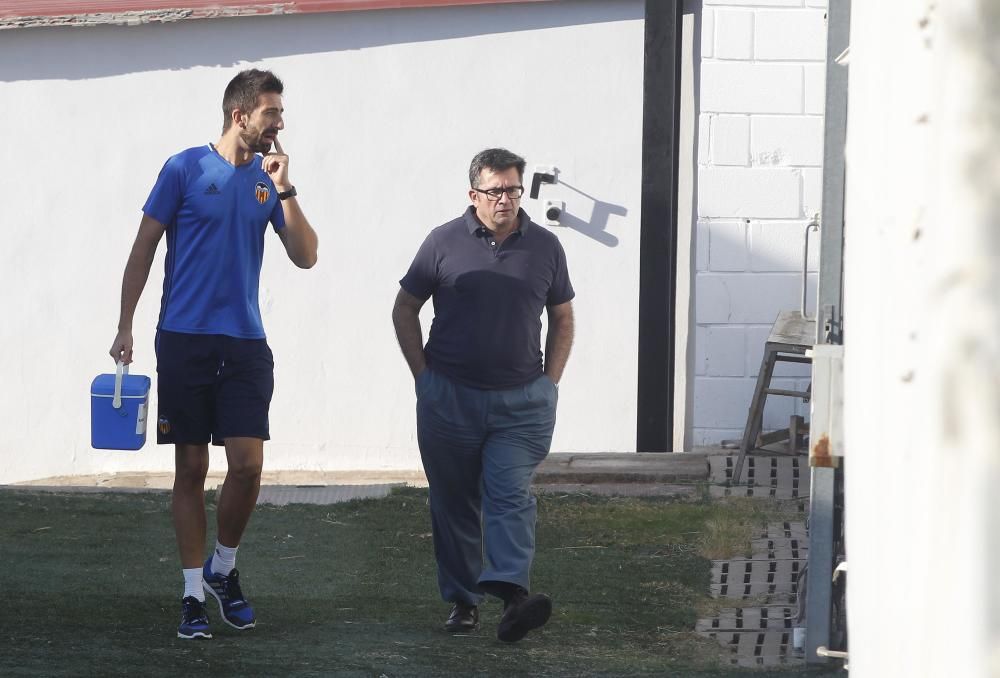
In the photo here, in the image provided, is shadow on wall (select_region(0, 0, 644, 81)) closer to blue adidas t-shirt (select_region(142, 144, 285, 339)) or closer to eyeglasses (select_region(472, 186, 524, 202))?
eyeglasses (select_region(472, 186, 524, 202))

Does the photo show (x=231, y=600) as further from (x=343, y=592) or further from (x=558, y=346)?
(x=558, y=346)

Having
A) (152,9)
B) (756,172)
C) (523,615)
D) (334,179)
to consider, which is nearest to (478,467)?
(523,615)

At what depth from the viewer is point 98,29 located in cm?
933

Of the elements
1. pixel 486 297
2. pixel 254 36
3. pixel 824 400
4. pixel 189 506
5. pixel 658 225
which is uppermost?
pixel 254 36

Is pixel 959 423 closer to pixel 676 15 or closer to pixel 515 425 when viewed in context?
pixel 515 425

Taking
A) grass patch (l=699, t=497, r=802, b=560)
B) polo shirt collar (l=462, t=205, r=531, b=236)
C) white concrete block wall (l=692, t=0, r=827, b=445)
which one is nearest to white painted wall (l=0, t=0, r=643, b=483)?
white concrete block wall (l=692, t=0, r=827, b=445)

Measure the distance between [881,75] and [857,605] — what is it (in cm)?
46

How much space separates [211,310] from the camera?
5.07 metres

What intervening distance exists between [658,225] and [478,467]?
147 inches

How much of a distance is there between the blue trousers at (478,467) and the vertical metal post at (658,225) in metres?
3.51

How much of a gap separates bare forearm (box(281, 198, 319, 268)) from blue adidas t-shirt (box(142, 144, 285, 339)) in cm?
15

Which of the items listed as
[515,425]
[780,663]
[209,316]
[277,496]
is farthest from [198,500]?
[277,496]

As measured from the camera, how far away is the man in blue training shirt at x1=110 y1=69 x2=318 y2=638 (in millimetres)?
5055

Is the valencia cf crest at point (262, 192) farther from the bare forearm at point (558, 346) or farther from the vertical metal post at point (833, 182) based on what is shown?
the vertical metal post at point (833, 182)
